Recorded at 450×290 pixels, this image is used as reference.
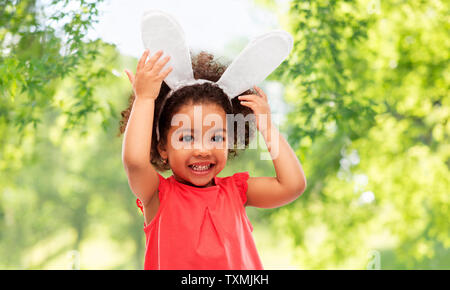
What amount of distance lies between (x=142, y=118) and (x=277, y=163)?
426 mm

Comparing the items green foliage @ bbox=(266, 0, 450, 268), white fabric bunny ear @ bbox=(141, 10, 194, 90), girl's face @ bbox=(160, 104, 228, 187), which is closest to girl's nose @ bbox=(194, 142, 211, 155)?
girl's face @ bbox=(160, 104, 228, 187)

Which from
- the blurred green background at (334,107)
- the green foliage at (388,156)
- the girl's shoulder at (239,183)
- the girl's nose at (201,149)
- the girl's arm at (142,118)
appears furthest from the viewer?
the green foliage at (388,156)

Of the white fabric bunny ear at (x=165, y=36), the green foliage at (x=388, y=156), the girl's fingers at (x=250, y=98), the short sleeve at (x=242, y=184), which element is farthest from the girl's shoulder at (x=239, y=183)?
the green foliage at (x=388, y=156)

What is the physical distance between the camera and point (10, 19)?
8.76 ft

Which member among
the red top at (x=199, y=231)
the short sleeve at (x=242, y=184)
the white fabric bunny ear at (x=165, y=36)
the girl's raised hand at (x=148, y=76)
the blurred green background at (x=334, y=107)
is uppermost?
the blurred green background at (x=334, y=107)

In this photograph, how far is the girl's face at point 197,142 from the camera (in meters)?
1.27

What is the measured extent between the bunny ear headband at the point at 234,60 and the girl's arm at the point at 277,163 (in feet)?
0.21

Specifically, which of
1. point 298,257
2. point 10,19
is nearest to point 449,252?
point 298,257

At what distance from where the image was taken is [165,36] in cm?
120

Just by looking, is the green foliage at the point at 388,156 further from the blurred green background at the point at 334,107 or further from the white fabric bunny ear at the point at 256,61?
the white fabric bunny ear at the point at 256,61

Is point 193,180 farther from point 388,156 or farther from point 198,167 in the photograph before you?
point 388,156

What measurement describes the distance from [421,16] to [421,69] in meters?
0.51

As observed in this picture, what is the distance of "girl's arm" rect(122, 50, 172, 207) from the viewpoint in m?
1.15

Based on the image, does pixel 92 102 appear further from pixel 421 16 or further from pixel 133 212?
pixel 133 212
